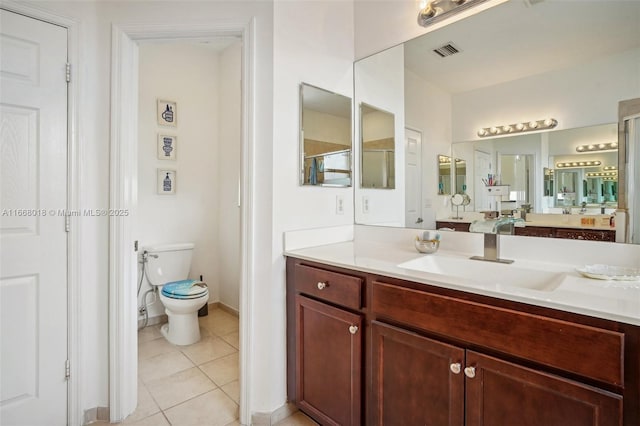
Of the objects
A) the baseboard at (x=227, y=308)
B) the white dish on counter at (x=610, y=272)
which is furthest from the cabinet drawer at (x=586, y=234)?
the baseboard at (x=227, y=308)

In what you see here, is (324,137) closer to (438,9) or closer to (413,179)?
(413,179)

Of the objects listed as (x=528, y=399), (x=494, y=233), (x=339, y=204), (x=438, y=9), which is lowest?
(x=528, y=399)

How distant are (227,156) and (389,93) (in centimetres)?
183

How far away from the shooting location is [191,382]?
2004mm

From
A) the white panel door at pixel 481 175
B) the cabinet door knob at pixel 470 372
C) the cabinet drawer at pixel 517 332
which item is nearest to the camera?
the cabinet drawer at pixel 517 332

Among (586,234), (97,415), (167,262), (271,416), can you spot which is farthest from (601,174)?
(167,262)

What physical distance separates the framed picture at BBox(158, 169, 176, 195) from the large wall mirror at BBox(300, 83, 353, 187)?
5.83ft

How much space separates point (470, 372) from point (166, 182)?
2.82 metres

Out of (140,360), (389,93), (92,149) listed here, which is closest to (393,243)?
(389,93)

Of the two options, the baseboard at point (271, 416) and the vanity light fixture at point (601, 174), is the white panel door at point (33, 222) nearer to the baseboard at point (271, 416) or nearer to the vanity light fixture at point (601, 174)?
the baseboard at point (271, 416)

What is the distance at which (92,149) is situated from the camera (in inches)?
63.1

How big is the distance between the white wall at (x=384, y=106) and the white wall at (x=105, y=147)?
0.67 metres

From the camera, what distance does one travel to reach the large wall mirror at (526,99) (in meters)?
1.20

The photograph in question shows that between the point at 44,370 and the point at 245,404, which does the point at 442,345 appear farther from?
Answer: the point at 44,370
